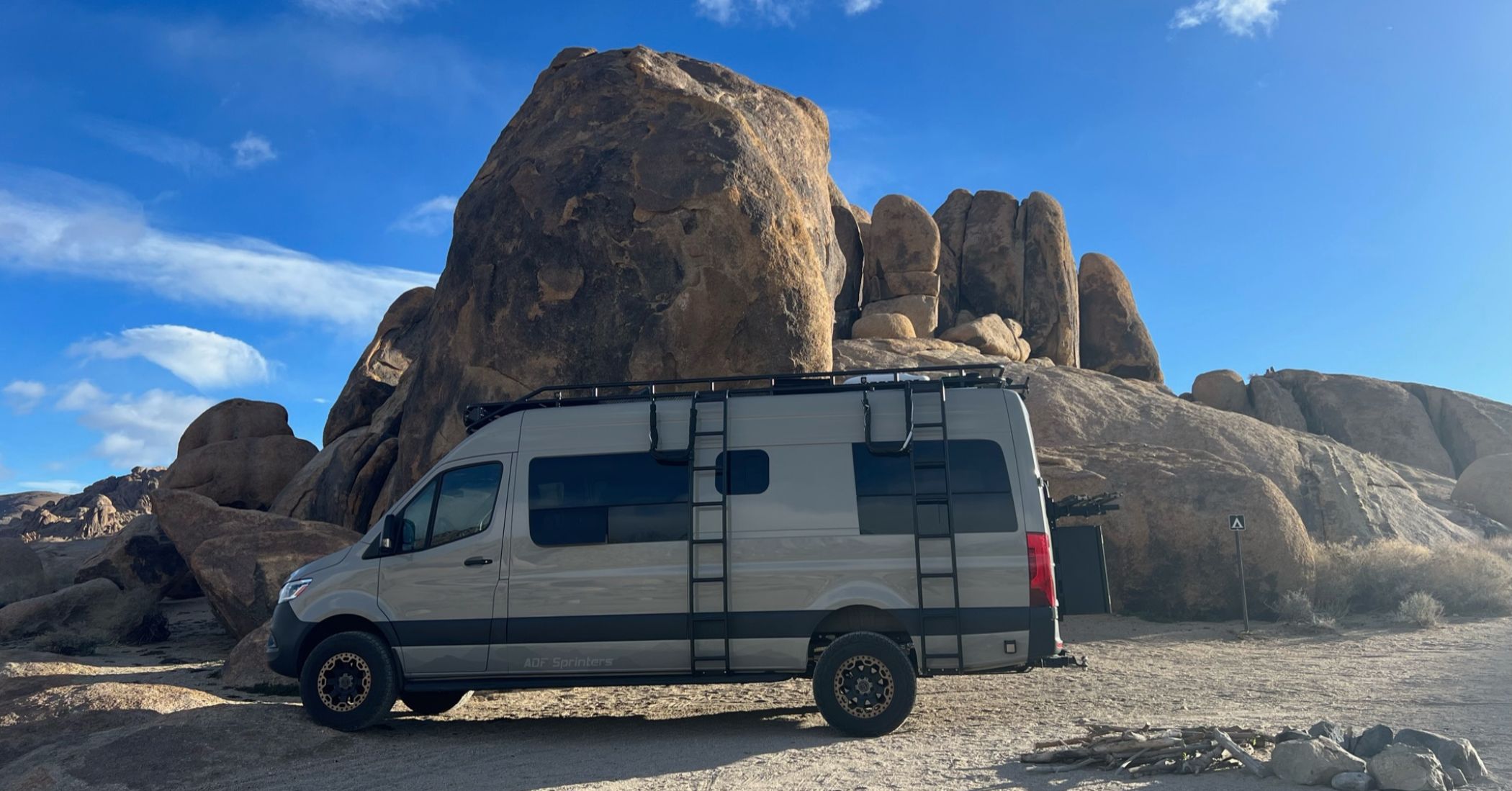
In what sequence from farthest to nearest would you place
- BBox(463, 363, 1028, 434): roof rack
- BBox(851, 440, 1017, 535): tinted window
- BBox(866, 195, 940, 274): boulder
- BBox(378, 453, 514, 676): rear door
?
BBox(866, 195, 940, 274): boulder → BBox(463, 363, 1028, 434): roof rack → BBox(378, 453, 514, 676): rear door → BBox(851, 440, 1017, 535): tinted window

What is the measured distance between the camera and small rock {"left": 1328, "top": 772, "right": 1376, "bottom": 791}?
5676 millimetres

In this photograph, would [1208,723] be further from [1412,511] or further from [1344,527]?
[1412,511]

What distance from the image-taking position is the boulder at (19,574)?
22.9m

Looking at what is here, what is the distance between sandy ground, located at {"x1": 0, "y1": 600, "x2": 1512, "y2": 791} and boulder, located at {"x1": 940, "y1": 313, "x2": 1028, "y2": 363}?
22567 millimetres

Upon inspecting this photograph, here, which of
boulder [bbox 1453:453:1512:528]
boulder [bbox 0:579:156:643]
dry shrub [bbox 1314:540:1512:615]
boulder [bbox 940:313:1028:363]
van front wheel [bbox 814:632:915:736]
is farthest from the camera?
boulder [bbox 940:313:1028:363]

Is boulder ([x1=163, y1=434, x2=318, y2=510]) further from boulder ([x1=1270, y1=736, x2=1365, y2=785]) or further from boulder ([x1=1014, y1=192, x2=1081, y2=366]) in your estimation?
boulder ([x1=1014, y1=192, x2=1081, y2=366])

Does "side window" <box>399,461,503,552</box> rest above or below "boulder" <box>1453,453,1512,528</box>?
below

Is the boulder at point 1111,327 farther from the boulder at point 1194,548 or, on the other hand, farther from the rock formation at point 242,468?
the rock formation at point 242,468

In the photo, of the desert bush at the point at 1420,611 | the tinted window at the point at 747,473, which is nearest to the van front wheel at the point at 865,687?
the tinted window at the point at 747,473

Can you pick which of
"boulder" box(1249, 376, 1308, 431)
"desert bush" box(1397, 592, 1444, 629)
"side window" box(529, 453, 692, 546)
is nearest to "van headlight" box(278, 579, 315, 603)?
"side window" box(529, 453, 692, 546)

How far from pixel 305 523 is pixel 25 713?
6.61 m

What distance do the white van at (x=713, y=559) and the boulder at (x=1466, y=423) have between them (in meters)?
40.7

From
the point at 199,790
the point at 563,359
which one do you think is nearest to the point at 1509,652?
the point at 563,359

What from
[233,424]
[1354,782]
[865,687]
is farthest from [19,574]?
[1354,782]
